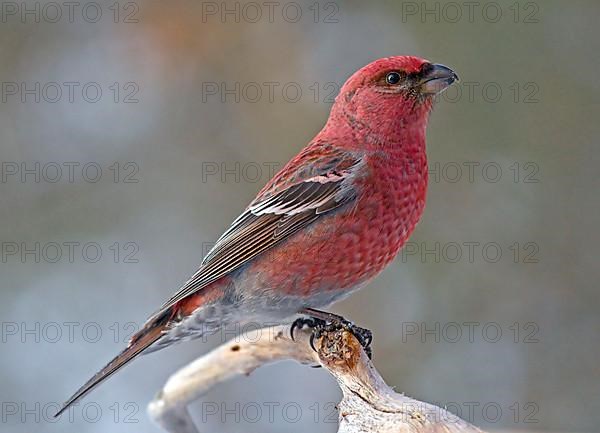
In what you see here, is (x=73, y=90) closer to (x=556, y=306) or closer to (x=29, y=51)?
(x=29, y=51)

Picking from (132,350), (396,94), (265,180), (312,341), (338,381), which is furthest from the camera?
(265,180)

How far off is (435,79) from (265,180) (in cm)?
→ 211

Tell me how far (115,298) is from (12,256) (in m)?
0.71

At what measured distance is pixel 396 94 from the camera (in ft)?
11.5

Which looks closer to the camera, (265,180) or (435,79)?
(435,79)

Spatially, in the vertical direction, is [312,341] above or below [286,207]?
below

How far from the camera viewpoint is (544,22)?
16.9 ft

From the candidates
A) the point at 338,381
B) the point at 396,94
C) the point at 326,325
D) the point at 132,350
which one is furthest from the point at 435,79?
the point at 132,350

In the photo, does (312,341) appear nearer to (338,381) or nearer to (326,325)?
(326,325)

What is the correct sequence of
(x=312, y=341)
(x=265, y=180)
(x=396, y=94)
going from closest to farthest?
1. (x=312, y=341)
2. (x=396, y=94)
3. (x=265, y=180)

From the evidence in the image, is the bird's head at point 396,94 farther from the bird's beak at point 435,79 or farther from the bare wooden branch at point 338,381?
the bare wooden branch at point 338,381

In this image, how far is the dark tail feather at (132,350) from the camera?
10.8 ft

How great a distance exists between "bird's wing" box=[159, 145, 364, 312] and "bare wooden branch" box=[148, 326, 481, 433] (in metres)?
0.33

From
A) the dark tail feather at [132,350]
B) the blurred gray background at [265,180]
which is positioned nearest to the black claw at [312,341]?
the dark tail feather at [132,350]
